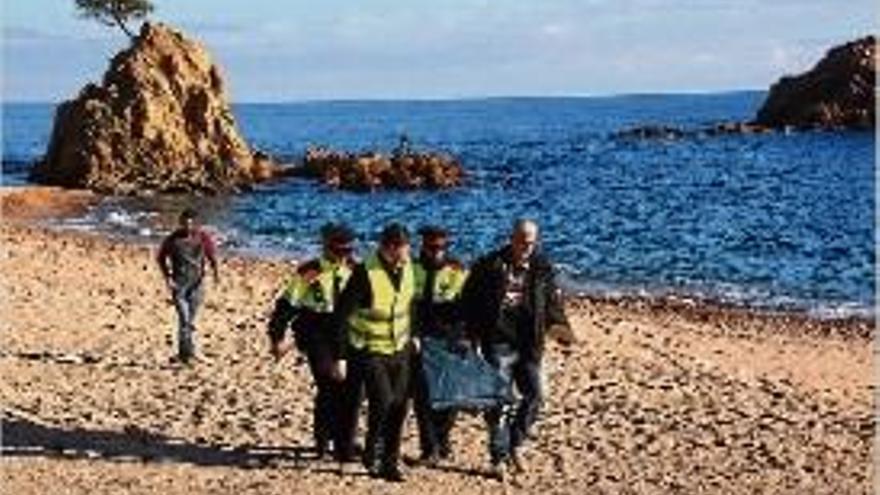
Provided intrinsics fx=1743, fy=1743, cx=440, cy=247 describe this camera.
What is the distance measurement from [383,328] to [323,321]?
87 cm

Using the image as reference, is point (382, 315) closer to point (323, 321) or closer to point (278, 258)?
point (323, 321)

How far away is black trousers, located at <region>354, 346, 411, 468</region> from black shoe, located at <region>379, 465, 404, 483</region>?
2 centimetres

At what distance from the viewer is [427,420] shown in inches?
511

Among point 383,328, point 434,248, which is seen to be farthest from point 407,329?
point 434,248

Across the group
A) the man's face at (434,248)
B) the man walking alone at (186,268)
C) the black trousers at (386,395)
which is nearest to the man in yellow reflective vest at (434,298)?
the man's face at (434,248)

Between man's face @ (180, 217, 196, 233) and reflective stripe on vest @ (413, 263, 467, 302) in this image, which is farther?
man's face @ (180, 217, 196, 233)

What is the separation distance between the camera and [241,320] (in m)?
21.8

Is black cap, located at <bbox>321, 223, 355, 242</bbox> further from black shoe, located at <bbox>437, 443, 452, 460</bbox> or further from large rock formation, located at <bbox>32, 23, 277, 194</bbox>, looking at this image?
large rock formation, located at <bbox>32, 23, 277, 194</bbox>

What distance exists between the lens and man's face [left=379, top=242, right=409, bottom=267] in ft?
39.0

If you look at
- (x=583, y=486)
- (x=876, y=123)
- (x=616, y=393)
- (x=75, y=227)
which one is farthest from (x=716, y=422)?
(x=876, y=123)

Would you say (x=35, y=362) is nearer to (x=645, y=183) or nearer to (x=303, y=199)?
(x=303, y=199)

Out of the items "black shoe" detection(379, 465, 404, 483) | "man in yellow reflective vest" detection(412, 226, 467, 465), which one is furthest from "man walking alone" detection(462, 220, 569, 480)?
"black shoe" detection(379, 465, 404, 483)

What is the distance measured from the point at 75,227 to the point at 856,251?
1987 centimetres

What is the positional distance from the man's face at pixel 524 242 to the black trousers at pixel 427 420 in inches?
41.5
